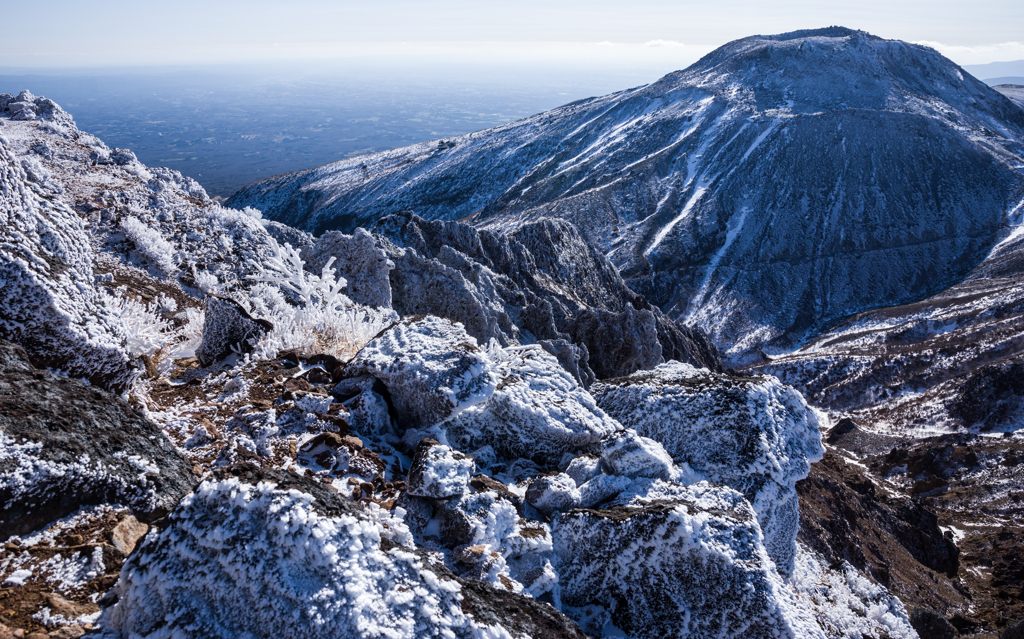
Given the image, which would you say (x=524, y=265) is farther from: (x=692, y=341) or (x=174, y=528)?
(x=174, y=528)

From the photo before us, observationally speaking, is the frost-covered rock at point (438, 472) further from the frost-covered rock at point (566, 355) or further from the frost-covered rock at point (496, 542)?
the frost-covered rock at point (566, 355)

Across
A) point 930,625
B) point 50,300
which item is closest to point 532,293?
point 930,625

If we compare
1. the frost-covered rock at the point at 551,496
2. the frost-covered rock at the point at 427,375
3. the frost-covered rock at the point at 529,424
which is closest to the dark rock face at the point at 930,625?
the frost-covered rock at the point at 529,424

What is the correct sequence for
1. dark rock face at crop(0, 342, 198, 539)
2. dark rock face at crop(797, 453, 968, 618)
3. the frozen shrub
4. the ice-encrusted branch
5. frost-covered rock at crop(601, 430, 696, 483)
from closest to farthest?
dark rock face at crop(0, 342, 198, 539)
frost-covered rock at crop(601, 430, 696, 483)
the ice-encrusted branch
the frozen shrub
dark rock face at crop(797, 453, 968, 618)

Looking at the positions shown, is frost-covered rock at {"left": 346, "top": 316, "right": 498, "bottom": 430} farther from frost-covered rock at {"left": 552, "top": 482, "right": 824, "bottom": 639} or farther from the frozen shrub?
the frozen shrub

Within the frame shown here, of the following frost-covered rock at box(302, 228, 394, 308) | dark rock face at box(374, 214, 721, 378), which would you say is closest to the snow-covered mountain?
dark rock face at box(374, 214, 721, 378)

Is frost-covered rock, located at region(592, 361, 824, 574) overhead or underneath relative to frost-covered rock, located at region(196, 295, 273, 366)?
underneath

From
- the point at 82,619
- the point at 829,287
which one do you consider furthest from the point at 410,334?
the point at 829,287

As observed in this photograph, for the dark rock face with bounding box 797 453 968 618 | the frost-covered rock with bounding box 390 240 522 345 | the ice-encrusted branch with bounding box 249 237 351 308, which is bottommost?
the dark rock face with bounding box 797 453 968 618
